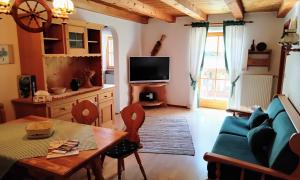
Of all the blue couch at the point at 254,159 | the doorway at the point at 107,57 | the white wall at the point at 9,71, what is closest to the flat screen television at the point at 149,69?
the doorway at the point at 107,57

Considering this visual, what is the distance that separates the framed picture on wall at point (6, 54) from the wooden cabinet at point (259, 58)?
14.6 ft

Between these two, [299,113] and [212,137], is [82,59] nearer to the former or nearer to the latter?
[212,137]

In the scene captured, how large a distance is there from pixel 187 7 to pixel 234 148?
2348 millimetres

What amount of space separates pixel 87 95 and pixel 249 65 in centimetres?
358

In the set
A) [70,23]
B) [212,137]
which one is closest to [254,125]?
[212,137]

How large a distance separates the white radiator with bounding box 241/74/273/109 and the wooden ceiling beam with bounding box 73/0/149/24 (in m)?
2.81

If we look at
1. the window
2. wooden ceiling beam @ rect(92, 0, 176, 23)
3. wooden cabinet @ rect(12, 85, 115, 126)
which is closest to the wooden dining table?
wooden cabinet @ rect(12, 85, 115, 126)

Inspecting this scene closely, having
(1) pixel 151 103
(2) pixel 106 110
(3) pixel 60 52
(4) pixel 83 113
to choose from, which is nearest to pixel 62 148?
(4) pixel 83 113

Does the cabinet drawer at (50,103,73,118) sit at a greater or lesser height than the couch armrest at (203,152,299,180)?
greater

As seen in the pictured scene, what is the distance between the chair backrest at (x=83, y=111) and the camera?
2.60m

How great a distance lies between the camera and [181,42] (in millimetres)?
5453

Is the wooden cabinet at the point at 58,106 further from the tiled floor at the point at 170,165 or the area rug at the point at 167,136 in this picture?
the area rug at the point at 167,136

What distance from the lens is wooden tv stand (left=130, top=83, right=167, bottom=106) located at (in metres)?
5.39

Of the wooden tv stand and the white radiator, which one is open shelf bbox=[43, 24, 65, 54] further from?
the white radiator
